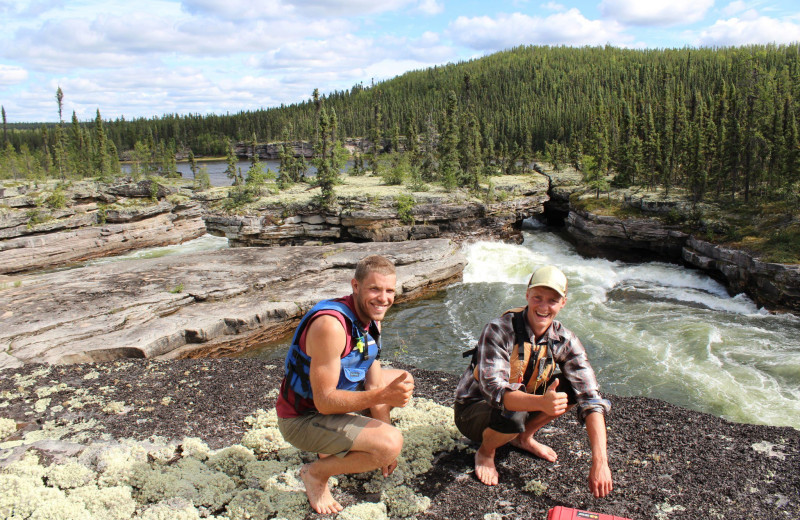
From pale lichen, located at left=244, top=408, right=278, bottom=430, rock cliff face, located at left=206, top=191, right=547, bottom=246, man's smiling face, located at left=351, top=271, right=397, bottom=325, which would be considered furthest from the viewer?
rock cliff face, located at left=206, top=191, right=547, bottom=246

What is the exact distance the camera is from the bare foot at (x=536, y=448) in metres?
5.97

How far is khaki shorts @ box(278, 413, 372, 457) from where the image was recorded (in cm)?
455

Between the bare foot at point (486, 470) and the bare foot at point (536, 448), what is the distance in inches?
24.0

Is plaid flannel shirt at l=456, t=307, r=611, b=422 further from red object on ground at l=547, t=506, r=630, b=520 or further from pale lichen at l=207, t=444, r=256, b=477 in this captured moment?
pale lichen at l=207, t=444, r=256, b=477

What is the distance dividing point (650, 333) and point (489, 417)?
42.9 feet

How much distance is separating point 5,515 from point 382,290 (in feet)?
13.7

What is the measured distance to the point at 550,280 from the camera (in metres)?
4.75

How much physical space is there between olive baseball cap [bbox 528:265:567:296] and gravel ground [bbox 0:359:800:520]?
7.50 ft

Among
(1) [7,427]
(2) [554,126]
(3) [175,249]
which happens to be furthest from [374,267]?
(2) [554,126]

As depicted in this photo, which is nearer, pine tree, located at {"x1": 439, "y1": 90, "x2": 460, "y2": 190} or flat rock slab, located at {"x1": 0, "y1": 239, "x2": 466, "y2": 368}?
flat rock slab, located at {"x1": 0, "y1": 239, "x2": 466, "y2": 368}

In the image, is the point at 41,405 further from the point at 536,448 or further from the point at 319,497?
the point at 536,448

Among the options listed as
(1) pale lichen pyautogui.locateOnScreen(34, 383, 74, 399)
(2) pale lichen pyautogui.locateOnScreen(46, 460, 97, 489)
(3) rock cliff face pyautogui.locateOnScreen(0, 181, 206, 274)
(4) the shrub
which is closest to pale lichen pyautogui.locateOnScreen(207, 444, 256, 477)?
(2) pale lichen pyautogui.locateOnScreen(46, 460, 97, 489)

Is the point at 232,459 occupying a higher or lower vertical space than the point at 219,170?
lower

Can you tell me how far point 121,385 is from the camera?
9062 millimetres
